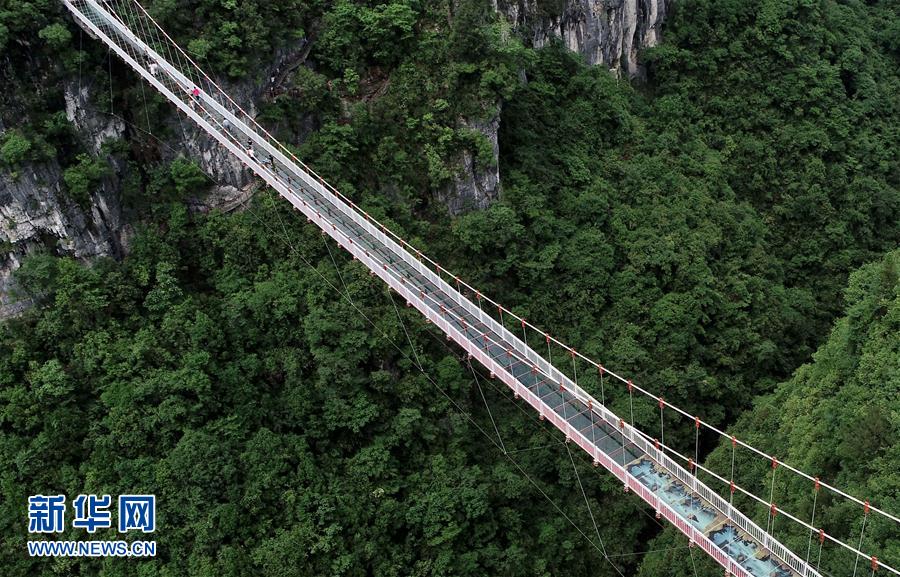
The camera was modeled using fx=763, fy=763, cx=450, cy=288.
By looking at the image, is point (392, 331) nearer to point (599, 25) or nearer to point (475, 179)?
point (475, 179)

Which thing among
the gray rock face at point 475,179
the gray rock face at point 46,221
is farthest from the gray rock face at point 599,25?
the gray rock face at point 46,221

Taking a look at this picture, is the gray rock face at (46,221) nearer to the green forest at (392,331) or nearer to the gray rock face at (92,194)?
the gray rock face at (92,194)

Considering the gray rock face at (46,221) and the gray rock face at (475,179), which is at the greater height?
the gray rock face at (475,179)

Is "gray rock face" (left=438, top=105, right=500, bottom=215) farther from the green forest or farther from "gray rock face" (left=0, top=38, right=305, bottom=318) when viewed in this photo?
"gray rock face" (left=0, top=38, right=305, bottom=318)

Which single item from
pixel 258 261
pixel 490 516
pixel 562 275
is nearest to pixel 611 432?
pixel 490 516

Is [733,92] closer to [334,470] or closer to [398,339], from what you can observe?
[398,339]

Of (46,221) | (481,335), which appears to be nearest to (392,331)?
(481,335)
